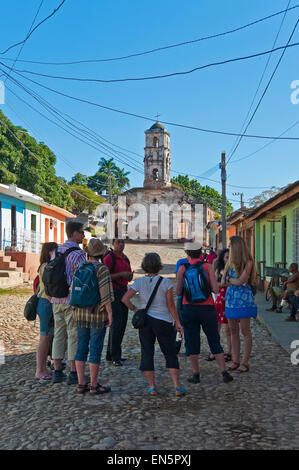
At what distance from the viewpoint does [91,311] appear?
4.64 m

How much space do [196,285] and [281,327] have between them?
404 centimetres

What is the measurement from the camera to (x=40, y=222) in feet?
86.1

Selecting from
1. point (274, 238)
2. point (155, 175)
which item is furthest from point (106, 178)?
point (274, 238)

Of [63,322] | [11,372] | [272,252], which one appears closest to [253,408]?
[63,322]

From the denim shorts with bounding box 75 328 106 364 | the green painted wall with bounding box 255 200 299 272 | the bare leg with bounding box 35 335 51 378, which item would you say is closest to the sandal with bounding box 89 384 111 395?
the denim shorts with bounding box 75 328 106 364

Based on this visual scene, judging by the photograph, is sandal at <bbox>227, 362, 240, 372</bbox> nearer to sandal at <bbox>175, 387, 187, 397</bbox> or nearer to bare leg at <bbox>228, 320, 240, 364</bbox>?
bare leg at <bbox>228, 320, 240, 364</bbox>

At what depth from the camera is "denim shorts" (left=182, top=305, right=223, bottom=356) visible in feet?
16.5

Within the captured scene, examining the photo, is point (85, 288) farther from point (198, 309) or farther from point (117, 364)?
point (117, 364)

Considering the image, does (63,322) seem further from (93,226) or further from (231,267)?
(93,226)

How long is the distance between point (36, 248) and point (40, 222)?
3060 mm

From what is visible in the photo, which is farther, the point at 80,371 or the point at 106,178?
the point at 106,178

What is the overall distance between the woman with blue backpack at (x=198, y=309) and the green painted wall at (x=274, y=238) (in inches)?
276

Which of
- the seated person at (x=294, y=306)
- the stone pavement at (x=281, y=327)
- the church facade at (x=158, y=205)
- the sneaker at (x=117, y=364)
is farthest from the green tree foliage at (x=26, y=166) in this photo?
the sneaker at (x=117, y=364)

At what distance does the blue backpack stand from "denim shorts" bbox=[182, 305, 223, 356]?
102 cm
